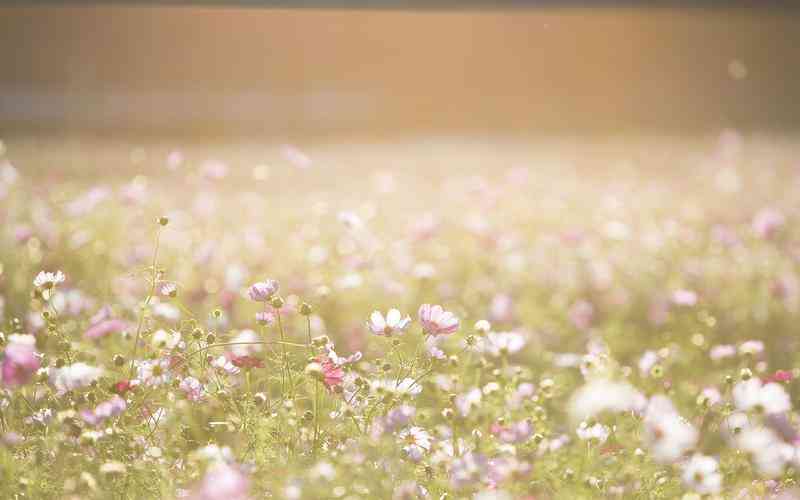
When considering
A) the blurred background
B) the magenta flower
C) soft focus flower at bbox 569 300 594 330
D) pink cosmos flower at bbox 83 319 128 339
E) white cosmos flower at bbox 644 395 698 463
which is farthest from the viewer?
the blurred background

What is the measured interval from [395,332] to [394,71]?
6.86m

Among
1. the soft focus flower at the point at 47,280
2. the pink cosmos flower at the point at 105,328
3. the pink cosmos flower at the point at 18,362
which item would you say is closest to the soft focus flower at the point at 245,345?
the pink cosmos flower at the point at 105,328

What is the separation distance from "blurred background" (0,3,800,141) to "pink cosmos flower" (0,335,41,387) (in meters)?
5.51

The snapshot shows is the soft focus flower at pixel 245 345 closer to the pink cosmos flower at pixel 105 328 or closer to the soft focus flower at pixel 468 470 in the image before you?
the pink cosmos flower at pixel 105 328

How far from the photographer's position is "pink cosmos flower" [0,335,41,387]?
1.17 m

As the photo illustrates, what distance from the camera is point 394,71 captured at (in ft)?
26.3

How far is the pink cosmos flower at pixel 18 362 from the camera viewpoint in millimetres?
1166

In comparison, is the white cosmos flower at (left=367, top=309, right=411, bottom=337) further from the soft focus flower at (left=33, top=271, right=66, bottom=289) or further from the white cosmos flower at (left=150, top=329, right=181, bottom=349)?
the soft focus flower at (left=33, top=271, right=66, bottom=289)

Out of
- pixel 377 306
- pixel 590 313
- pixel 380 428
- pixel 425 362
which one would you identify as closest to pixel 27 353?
pixel 380 428

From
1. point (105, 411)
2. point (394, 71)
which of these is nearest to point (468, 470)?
point (105, 411)

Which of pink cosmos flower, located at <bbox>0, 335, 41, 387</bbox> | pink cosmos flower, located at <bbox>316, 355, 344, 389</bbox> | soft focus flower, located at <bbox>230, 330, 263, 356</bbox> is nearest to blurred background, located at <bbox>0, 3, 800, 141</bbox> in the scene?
soft focus flower, located at <bbox>230, 330, 263, 356</bbox>

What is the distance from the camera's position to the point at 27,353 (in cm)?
117

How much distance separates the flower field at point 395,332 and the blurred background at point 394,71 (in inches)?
71.4

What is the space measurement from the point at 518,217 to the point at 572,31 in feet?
15.8
